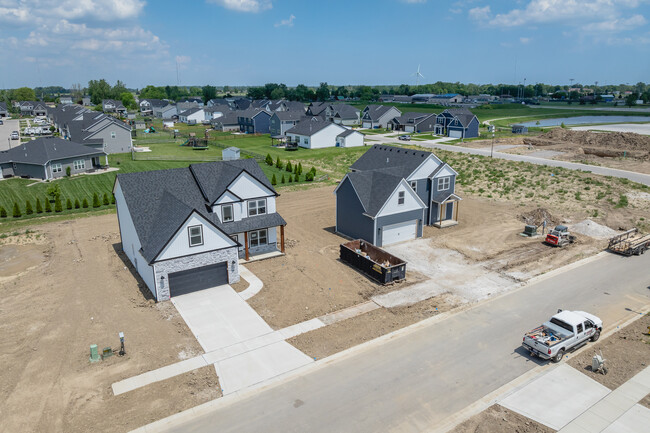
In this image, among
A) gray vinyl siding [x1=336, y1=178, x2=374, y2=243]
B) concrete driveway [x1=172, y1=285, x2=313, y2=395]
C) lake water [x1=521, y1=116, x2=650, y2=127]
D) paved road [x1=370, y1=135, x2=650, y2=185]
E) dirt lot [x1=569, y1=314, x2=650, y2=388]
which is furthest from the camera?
lake water [x1=521, y1=116, x2=650, y2=127]

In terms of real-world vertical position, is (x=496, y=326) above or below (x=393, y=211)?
below

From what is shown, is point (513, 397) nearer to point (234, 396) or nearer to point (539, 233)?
point (234, 396)

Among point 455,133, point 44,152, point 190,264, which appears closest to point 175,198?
point 190,264

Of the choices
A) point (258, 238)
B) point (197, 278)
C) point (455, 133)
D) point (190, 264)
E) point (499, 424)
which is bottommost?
point (499, 424)

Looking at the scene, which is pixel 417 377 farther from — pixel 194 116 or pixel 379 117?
pixel 194 116

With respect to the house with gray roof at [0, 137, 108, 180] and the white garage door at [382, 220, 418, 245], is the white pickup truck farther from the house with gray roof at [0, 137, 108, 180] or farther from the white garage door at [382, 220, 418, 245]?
the house with gray roof at [0, 137, 108, 180]

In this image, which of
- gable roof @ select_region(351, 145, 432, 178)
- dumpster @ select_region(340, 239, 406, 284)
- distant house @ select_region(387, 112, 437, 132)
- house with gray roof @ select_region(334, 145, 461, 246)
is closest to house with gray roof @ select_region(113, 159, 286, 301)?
dumpster @ select_region(340, 239, 406, 284)

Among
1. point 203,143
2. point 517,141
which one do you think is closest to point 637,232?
point 517,141
